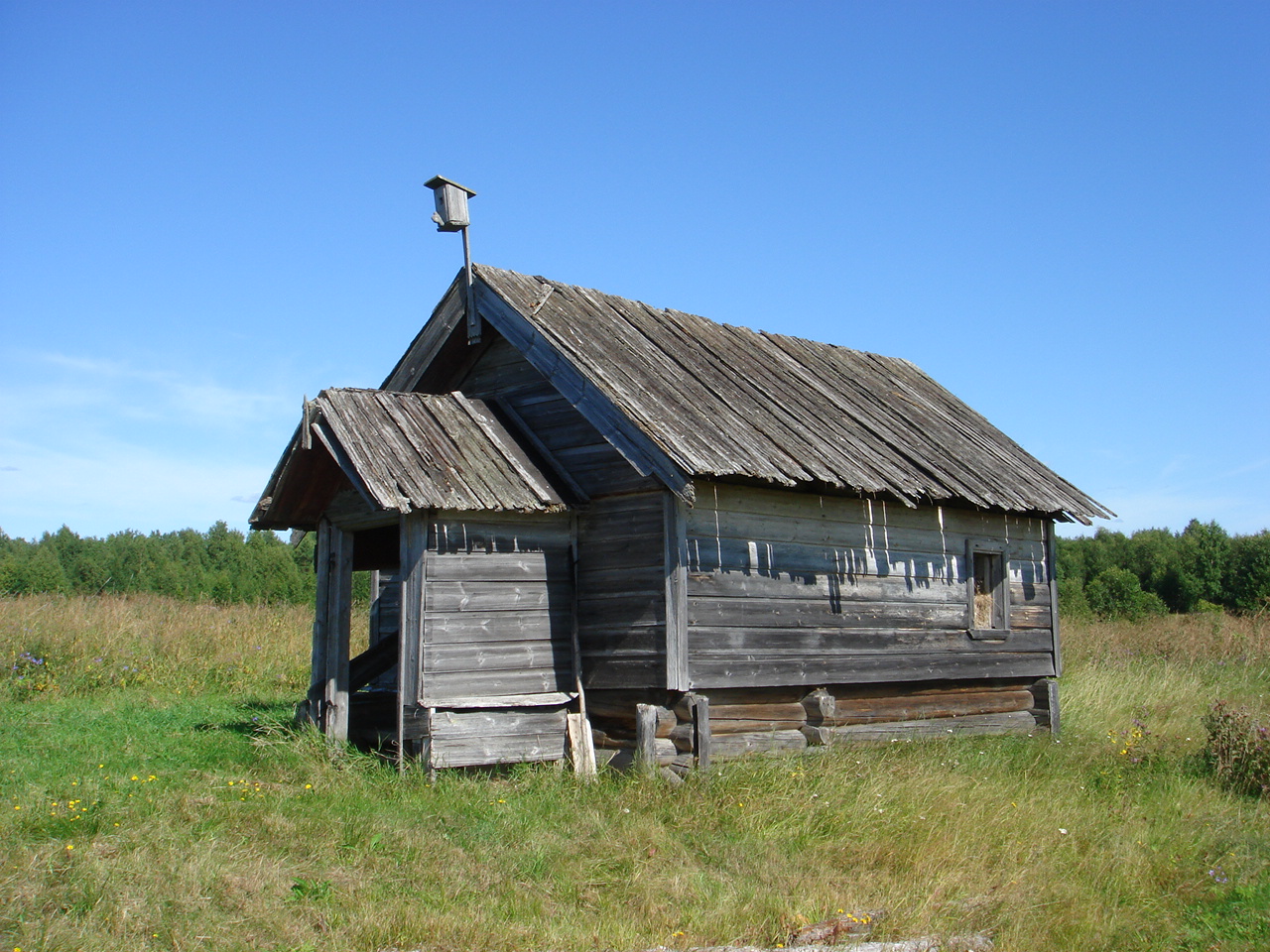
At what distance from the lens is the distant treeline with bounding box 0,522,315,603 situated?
37.7m

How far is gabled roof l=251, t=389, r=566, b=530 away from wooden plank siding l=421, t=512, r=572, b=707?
0.27 metres

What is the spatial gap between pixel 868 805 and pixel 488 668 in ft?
11.0

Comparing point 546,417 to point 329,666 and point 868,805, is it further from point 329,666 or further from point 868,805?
point 868,805

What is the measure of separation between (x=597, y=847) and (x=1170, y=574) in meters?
37.7

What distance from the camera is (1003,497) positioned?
1200 centimetres

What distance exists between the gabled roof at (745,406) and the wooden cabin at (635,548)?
0.15 feet

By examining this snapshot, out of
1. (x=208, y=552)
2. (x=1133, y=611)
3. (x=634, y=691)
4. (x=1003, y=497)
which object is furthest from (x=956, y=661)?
(x=208, y=552)

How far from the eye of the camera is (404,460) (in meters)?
9.50

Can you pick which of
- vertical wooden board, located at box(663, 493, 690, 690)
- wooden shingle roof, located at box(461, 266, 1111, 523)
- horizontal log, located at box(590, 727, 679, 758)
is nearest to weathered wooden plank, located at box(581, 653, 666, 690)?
vertical wooden board, located at box(663, 493, 690, 690)

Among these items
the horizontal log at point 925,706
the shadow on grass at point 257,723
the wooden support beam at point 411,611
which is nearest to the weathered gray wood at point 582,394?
the wooden support beam at point 411,611

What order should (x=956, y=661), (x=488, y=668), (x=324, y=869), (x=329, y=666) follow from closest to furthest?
(x=324, y=869) < (x=488, y=668) < (x=329, y=666) < (x=956, y=661)

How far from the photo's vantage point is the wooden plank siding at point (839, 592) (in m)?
9.73

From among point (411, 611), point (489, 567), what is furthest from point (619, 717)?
point (411, 611)

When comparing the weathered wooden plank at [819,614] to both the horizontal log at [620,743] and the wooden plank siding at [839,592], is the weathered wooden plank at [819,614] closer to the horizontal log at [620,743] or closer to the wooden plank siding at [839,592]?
the wooden plank siding at [839,592]
